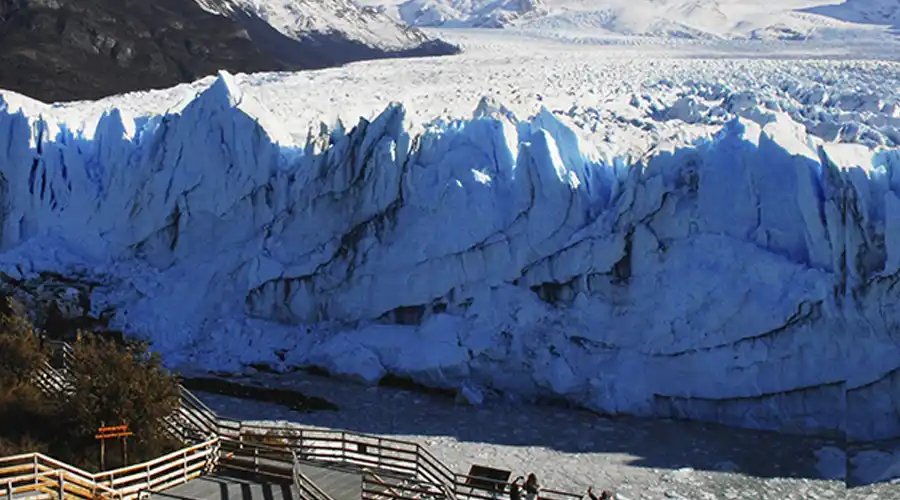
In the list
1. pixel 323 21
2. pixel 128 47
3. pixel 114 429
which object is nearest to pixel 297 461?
pixel 114 429

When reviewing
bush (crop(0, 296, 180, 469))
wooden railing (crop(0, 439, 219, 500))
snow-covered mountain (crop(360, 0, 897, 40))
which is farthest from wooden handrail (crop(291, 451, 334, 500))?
snow-covered mountain (crop(360, 0, 897, 40))

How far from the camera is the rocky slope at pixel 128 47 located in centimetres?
2306

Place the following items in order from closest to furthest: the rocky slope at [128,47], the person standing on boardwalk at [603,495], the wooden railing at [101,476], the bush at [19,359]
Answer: the wooden railing at [101,476]
the person standing on boardwalk at [603,495]
the bush at [19,359]
the rocky slope at [128,47]

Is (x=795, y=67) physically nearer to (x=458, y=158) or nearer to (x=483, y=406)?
(x=458, y=158)

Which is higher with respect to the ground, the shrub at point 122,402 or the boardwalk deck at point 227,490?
the shrub at point 122,402

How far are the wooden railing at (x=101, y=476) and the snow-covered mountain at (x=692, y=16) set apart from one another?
24454 millimetres

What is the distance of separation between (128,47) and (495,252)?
13587mm

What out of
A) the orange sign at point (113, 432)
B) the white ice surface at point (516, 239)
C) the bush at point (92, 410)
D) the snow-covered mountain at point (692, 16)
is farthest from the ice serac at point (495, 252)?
the snow-covered mountain at point (692, 16)

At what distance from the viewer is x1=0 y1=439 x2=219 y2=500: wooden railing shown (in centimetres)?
801

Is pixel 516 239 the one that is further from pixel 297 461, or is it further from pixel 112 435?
pixel 112 435

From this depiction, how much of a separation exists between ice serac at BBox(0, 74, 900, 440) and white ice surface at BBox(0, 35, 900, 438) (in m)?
0.03

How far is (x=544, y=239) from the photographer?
14023 millimetres

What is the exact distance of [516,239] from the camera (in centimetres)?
1413

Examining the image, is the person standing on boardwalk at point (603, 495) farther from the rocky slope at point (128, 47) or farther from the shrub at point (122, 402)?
the rocky slope at point (128, 47)
